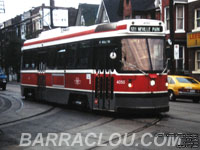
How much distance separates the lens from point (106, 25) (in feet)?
40.4

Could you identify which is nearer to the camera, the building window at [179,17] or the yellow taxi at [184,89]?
the yellow taxi at [184,89]

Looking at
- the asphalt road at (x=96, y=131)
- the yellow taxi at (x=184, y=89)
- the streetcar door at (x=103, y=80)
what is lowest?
the asphalt road at (x=96, y=131)

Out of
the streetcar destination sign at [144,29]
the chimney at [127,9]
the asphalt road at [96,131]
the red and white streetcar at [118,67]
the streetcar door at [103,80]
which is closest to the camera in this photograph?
the asphalt road at [96,131]

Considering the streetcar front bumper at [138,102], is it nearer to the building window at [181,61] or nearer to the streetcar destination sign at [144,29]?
the streetcar destination sign at [144,29]

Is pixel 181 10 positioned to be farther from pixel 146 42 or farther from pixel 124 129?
pixel 124 129

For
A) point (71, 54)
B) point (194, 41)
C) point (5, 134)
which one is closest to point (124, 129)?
point (5, 134)

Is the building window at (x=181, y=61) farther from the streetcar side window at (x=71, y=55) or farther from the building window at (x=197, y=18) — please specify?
the streetcar side window at (x=71, y=55)

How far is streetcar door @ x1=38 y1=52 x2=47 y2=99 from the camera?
1681cm

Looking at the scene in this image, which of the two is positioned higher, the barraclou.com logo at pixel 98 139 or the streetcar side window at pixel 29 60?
the streetcar side window at pixel 29 60

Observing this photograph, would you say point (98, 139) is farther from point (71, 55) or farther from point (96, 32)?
point (71, 55)

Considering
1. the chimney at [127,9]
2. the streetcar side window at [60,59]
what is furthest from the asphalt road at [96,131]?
the chimney at [127,9]

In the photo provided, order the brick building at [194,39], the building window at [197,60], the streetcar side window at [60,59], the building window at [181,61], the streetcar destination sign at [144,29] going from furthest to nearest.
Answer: the building window at [181,61] → the building window at [197,60] → the brick building at [194,39] → the streetcar side window at [60,59] → the streetcar destination sign at [144,29]

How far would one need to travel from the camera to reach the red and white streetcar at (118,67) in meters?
→ 11.5

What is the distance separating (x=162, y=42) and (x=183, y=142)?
189 inches
